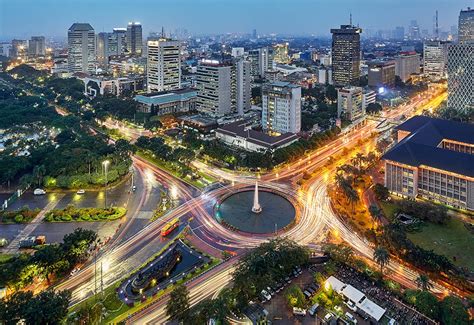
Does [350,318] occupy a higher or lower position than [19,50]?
lower

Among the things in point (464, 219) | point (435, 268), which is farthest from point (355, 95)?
point (435, 268)

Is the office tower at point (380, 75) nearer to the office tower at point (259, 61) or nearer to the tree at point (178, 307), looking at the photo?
the office tower at point (259, 61)

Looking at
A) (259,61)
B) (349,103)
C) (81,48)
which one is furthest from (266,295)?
(81,48)

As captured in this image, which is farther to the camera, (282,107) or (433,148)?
(282,107)

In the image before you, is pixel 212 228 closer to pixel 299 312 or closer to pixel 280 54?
pixel 299 312

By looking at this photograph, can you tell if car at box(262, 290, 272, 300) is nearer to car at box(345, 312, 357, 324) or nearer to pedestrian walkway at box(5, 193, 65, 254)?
car at box(345, 312, 357, 324)
